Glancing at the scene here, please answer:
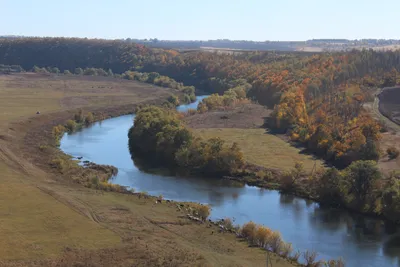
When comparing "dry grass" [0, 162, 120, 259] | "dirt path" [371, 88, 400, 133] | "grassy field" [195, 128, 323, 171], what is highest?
"dirt path" [371, 88, 400, 133]

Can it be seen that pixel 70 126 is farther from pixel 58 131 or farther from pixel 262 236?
pixel 262 236

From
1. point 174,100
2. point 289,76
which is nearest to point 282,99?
point 289,76

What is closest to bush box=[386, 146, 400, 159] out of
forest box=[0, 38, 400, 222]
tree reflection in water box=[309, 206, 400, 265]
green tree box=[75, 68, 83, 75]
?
forest box=[0, 38, 400, 222]

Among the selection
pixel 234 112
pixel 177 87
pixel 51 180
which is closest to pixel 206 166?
pixel 51 180

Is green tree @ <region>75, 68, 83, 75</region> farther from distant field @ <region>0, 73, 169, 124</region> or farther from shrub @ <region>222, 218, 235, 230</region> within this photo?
shrub @ <region>222, 218, 235, 230</region>

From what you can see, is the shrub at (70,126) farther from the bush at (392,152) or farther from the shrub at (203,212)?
the bush at (392,152)

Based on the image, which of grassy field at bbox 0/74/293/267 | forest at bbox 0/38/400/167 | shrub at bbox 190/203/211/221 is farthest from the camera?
forest at bbox 0/38/400/167

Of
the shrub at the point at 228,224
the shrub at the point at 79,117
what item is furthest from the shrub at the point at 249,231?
the shrub at the point at 79,117
